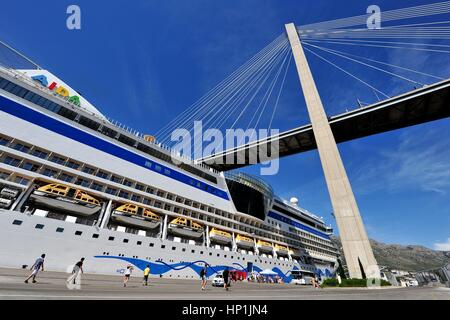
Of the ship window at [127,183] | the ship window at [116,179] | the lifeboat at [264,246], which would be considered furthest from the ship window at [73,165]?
the lifeboat at [264,246]

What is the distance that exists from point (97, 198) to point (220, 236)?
17.3 meters

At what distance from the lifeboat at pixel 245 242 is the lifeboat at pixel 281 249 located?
7.70m

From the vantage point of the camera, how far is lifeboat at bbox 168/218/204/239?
26781mm

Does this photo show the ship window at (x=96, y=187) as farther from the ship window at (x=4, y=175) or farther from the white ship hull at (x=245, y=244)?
the white ship hull at (x=245, y=244)

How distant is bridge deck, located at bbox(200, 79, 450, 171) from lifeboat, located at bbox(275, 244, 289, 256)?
20104 mm

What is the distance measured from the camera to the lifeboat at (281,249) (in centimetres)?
4231

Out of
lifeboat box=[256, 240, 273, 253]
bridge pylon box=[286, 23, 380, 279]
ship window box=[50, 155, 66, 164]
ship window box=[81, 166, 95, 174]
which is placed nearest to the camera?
ship window box=[50, 155, 66, 164]

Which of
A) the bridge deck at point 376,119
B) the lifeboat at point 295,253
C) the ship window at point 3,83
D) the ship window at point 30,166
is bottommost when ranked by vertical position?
the lifeboat at point 295,253

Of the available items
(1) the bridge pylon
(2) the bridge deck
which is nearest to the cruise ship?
(1) the bridge pylon

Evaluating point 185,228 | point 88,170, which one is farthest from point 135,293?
point 185,228

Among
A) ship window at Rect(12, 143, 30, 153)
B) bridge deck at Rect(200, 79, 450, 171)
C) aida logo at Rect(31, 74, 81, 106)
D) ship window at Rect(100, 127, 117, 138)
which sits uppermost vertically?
bridge deck at Rect(200, 79, 450, 171)

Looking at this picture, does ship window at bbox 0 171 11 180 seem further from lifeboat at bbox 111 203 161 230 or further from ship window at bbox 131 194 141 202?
ship window at bbox 131 194 141 202
